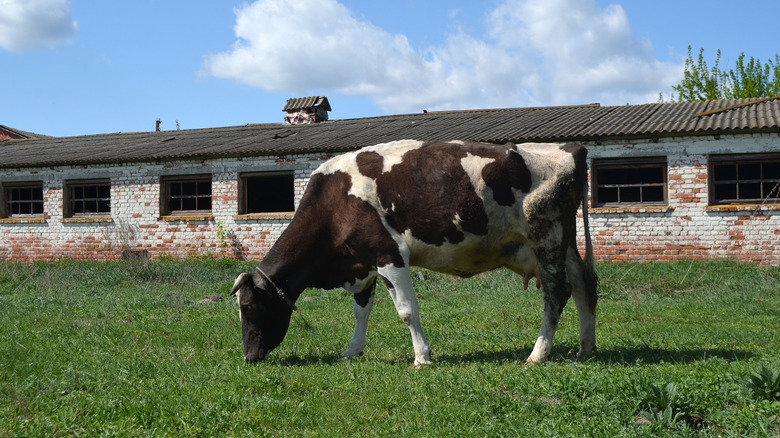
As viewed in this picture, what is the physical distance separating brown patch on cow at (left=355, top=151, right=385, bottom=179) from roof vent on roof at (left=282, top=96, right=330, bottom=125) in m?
18.3

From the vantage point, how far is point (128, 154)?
58.5 ft

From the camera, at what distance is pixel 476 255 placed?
5621 millimetres

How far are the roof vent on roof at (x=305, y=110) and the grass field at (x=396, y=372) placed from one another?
14.9m

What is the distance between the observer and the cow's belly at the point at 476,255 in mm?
5570

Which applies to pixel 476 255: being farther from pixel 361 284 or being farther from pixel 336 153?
pixel 336 153

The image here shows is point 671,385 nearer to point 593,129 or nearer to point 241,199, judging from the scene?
point 593,129

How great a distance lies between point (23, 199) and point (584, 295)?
1842 cm

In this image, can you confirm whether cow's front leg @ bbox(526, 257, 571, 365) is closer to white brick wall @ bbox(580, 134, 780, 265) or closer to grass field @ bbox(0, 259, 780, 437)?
grass field @ bbox(0, 259, 780, 437)

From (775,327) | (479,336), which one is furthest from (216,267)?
(775,327)

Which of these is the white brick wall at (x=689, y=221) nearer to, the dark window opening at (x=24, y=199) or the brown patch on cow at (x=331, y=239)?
the brown patch on cow at (x=331, y=239)

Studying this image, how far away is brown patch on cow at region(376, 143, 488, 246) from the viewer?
17.9 ft

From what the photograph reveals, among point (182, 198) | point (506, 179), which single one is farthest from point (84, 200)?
point (506, 179)

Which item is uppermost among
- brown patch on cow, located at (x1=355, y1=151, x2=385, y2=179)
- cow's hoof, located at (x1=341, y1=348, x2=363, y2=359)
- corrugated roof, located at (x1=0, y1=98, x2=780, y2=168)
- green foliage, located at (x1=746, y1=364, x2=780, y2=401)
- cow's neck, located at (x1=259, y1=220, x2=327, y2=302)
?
corrugated roof, located at (x1=0, y1=98, x2=780, y2=168)

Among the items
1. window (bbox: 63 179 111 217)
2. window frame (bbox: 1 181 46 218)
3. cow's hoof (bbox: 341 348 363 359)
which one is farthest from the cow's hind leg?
window frame (bbox: 1 181 46 218)
